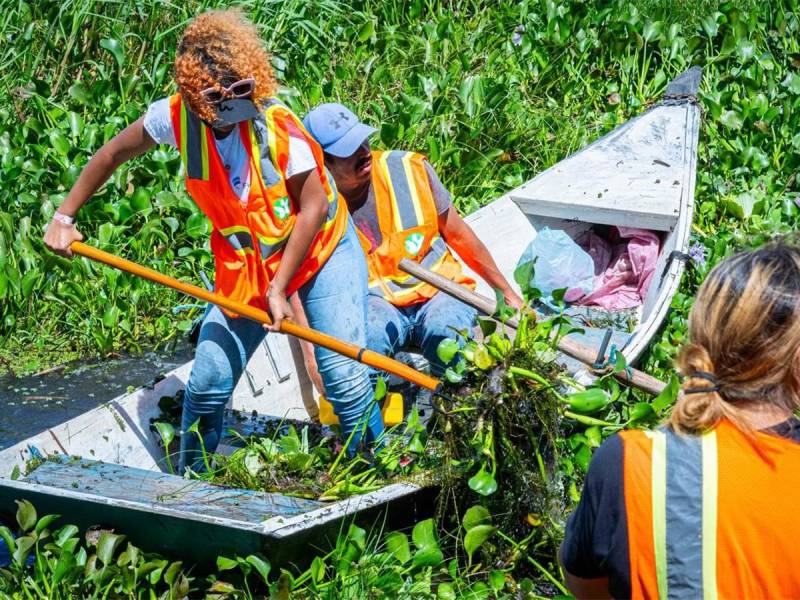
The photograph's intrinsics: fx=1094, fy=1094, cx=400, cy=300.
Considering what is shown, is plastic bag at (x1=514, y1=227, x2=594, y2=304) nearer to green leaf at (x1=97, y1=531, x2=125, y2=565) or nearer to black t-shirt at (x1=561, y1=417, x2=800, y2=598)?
green leaf at (x1=97, y1=531, x2=125, y2=565)

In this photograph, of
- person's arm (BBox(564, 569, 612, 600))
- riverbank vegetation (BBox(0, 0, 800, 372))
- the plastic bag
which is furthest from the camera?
riverbank vegetation (BBox(0, 0, 800, 372))

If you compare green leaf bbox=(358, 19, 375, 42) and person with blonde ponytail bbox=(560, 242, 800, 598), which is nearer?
person with blonde ponytail bbox=(560, 242, 800, 598)

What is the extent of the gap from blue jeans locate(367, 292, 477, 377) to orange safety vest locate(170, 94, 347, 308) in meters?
0.62

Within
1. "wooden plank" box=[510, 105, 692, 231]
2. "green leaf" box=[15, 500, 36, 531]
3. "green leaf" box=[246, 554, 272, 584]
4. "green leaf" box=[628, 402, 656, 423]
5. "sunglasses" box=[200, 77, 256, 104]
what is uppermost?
"sunglasses" box=[200, 77, 256, 104]

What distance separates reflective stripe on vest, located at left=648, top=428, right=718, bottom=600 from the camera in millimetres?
1563

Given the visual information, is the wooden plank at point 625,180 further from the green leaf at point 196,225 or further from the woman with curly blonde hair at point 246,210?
the woman with curly blonde hair at point 246,210

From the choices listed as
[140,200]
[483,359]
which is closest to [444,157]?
[140,200]

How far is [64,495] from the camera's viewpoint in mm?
3209

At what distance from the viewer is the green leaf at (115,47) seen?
20.7ft

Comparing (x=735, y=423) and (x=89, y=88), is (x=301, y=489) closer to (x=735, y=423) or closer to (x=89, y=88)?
(x=735, y=423)

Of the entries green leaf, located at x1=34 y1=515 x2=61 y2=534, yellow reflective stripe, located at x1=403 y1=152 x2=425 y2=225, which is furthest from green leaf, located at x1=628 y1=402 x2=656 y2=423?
green leaf, located at x1=34 y1=515 x2=61 y2=534

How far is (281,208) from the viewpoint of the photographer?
3424mm

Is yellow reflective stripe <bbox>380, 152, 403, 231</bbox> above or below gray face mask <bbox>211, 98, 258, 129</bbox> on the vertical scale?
below

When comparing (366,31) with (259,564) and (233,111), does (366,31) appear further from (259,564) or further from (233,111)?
(259,564)
